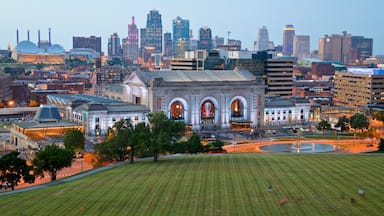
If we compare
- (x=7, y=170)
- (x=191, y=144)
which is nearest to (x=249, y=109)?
(x=191, y=144)

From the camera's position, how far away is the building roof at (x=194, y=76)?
142250mm

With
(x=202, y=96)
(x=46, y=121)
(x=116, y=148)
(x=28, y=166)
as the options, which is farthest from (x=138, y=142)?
(x=202, y=96)

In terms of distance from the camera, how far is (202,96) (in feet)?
465

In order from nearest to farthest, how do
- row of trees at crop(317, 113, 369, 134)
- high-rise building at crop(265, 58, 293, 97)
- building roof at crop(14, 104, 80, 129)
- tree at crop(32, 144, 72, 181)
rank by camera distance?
1. tree at crop(32, 144, 72, 181)
2. building roof at crop(14, 104, 80, 129)
3. row of trees at crop(317, 113, 369, 134)
4. high-rise building at crop(265, 58, 293, 97)

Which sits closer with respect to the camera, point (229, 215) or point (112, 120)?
point (229, 215)

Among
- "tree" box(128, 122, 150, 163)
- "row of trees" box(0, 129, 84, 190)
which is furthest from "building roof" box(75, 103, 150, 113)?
"row of trees" box(0, 129, 84, 190)

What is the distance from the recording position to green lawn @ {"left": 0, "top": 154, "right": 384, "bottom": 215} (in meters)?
49.3

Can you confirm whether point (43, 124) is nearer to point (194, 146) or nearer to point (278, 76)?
point (194, 146)

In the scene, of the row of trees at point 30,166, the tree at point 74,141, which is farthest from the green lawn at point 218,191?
the tree at point 74,141

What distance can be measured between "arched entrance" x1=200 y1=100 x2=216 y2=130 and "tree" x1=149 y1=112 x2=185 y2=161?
3710 centimetres

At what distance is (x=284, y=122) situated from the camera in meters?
152

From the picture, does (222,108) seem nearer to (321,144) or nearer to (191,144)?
(321,144)

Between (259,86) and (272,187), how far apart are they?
91.2 metres

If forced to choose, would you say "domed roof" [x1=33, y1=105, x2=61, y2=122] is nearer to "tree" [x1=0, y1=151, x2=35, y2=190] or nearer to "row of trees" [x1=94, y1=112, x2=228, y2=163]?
"row of trees" [x1=94, y1=112, x2=228, y2=163]
